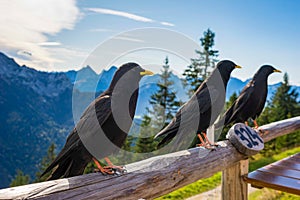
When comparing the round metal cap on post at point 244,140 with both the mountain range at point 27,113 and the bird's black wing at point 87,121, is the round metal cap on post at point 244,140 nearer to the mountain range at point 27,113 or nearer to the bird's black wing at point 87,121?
the bird's black wing at point 87,121

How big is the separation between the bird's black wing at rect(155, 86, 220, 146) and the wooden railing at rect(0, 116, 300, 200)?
0.20 m

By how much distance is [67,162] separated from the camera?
1700mm

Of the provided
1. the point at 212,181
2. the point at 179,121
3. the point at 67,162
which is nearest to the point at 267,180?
the point at 179,121

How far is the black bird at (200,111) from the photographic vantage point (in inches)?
89.8

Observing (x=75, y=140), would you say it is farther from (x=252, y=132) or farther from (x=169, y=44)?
(x=252, y=132)

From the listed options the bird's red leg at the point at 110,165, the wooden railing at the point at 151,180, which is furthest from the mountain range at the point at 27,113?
the bird's red leg at the point at 110,165

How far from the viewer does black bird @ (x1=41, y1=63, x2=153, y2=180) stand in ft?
5.44

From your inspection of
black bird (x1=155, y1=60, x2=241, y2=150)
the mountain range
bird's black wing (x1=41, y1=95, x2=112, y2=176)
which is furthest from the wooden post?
the mountain range

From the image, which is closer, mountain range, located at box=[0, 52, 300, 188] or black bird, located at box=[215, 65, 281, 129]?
black bird, located at box=[215, 65, 281, 129]

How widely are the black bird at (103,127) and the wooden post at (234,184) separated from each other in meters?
1.18

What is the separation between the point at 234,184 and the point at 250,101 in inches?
39.7

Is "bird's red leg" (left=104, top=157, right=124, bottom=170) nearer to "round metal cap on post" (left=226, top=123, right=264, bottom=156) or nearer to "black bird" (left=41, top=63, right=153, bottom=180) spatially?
"black bird" (left=41, top=63, right=153, bottom=180)

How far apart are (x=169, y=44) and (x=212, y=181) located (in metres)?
3.78

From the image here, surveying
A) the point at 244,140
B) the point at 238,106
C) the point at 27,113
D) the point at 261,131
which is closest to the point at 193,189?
the point at 261,131
